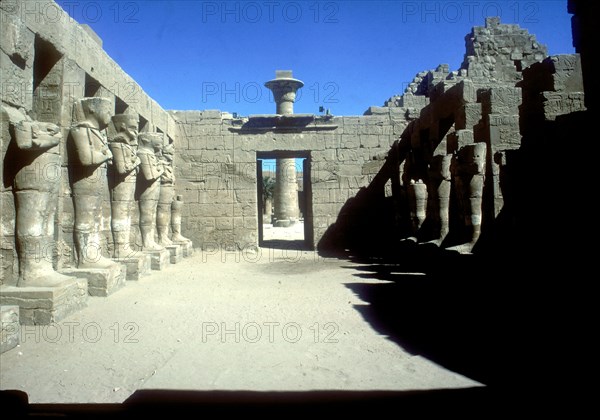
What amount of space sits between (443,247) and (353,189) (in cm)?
517

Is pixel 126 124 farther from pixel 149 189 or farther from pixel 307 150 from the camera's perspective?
pixel 307 150

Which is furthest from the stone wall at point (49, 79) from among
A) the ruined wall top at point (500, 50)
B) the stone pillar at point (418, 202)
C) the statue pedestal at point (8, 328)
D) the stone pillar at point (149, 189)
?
the ruined wall top at point (500, 50)

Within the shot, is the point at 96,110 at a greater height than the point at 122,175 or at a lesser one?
greater

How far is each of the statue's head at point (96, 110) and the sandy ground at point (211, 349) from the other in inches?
92.6

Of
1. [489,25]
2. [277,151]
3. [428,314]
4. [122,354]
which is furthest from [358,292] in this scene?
[489,25]

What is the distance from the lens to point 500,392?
7.64 ft

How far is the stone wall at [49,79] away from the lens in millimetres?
3965

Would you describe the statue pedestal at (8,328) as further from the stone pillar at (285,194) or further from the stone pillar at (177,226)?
the stone pillar at (285,194)

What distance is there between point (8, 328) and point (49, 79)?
3.56 meters

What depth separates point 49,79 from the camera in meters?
5.35

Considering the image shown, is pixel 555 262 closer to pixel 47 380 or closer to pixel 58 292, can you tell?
pixel 47 380

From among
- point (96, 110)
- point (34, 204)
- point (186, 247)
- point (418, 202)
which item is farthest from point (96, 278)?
point (418, 202)

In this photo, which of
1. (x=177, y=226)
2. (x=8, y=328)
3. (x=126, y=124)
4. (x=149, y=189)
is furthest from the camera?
(x=177, y=226)

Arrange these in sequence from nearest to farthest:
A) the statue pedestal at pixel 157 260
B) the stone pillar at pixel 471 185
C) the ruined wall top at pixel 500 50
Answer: the stone pillar at pixel 471 185
the statue pedestal at pixel 157 260
the ruined wall top at pixel 500 50
